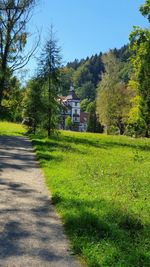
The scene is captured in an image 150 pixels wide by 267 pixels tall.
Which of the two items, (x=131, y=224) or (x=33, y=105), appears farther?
(x=33, y=105)

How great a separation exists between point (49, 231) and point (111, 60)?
219 feet

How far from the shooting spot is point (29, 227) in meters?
7.32

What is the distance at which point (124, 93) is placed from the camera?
7106 cm

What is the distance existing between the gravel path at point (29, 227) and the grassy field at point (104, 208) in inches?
9.4

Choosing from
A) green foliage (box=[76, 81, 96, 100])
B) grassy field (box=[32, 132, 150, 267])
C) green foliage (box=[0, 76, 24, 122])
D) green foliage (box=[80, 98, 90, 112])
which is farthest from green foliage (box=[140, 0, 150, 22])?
green foliage (box=[76, 81, 96, 100])

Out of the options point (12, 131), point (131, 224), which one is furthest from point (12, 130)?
point (131, 224)

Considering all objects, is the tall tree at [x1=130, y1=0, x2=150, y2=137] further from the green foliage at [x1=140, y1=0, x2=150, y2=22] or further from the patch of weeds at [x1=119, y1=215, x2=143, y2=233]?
the patch of weeds at [x1=119, y1=215, x2=143, y2=233]

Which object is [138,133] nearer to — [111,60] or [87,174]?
[111,60]

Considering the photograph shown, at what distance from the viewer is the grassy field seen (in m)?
6.08

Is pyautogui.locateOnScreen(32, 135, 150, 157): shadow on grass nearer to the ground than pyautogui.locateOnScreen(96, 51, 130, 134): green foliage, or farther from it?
nearer to the ground

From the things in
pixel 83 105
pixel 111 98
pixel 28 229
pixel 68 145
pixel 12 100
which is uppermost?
pixel 83 105

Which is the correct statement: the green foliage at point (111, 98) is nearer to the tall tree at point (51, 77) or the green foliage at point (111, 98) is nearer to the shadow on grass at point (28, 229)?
the tall tree at point (51, 77)

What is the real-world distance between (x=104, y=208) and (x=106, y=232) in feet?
5.17

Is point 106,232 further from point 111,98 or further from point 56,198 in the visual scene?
point 111,98
